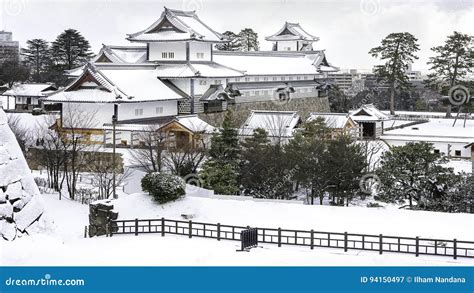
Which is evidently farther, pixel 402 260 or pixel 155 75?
pixel 155 75

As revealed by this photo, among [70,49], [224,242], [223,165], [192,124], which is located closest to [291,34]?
[70,49]

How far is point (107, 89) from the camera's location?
34.2m

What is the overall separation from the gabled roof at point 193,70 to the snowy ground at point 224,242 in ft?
60.9

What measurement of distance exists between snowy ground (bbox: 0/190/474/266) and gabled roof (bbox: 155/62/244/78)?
18.6 meters

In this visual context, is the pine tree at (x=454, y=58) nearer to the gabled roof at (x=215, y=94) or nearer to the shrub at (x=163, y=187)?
the gabled roof at (x=215, y=94)

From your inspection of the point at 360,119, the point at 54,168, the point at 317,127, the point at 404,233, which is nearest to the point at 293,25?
the point at 360,119

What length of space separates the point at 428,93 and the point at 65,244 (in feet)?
223

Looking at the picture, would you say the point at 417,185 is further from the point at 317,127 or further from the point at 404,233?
the point at 317,127

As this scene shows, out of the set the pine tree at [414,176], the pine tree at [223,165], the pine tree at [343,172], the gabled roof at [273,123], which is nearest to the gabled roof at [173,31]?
the gabled roof at [273,123]

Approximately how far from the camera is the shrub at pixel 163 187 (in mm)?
18953

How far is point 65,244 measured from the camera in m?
15.0

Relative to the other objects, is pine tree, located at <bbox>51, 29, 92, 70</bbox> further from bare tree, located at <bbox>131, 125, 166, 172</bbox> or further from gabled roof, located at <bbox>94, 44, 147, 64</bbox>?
bare tree, located at <bbox>131, 125, 166, 172</bbox>

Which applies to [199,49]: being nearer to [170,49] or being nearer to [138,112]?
[170,49]

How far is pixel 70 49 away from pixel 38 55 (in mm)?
6963
